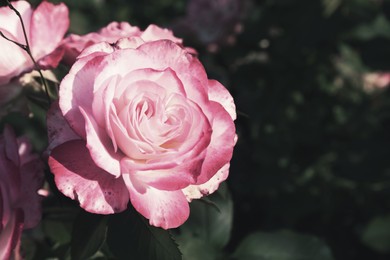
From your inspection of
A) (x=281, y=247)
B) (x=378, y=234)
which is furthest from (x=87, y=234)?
(x=378, y=234)

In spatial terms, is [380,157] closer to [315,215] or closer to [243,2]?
[315,215]

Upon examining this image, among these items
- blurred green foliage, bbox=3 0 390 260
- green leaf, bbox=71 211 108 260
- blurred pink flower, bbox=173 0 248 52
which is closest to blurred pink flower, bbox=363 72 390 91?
blurred green foliage, bbox=3 0 390 260

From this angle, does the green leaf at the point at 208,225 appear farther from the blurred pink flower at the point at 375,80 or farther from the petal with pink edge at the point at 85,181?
the blurred pink flower at the point at 375,80

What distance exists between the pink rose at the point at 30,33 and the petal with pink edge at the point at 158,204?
0.84 ft

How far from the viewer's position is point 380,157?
5.91 feet

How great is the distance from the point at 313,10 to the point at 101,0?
884 millimetres

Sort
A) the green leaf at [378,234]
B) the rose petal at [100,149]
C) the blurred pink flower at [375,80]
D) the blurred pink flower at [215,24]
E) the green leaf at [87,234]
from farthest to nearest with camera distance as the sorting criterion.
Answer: the blurred pink flower at [375,80] → the blurred pink flower at [215,24] → the green leaf at [378,234] → the green leaf at [87,234] → the rose petal at [100,149]

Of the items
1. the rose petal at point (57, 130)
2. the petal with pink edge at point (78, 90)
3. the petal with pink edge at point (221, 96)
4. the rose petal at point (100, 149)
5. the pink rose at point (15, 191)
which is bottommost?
the pink rose at point (15, 191)

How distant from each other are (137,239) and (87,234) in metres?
0.07

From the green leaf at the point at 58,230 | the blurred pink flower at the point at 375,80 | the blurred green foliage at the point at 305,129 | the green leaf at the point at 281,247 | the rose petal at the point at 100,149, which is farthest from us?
the blurred pink flower at the point at 375,80

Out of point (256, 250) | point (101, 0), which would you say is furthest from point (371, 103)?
point (256, 250)

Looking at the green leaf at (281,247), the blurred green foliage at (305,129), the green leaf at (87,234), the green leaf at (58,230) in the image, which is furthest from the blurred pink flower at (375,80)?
the green leaf at (87,234)

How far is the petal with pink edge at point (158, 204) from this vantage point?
0.72 meters

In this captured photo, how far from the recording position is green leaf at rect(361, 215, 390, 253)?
69.3 inches
